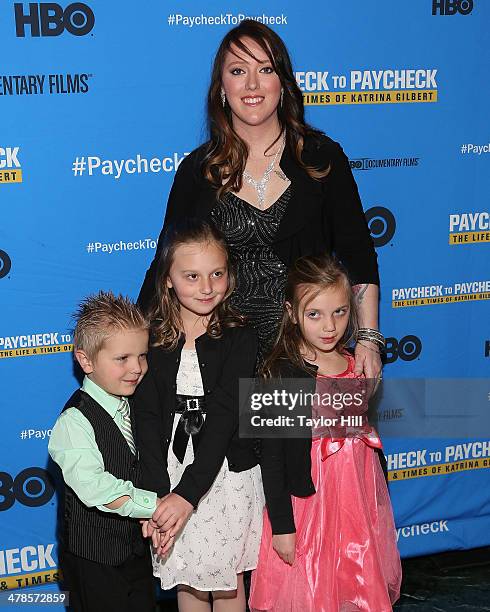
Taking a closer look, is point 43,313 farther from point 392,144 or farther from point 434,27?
point 434,27

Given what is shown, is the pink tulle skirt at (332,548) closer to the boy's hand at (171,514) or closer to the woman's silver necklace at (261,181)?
the boy's hand at (171,514)

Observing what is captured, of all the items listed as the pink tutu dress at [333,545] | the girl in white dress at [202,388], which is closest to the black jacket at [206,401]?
the girl in white dress at [202,388]

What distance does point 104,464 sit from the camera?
2.18 m

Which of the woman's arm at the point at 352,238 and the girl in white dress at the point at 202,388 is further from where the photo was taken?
the woman's arm at the point at 352,238

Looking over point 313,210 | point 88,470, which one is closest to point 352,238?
point 313,210

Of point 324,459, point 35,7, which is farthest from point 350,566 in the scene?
point 35,7

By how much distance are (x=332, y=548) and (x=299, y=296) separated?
2.32 feet

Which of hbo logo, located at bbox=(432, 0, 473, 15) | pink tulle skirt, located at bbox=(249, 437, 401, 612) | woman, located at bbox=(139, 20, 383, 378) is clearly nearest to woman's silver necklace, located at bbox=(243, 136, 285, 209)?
woman, located at bbox=(139, 20, 383, 378)

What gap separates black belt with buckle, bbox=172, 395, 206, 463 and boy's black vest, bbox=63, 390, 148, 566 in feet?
0.43

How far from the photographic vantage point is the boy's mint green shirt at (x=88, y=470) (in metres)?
2.12

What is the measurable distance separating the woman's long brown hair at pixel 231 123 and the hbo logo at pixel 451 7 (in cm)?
89

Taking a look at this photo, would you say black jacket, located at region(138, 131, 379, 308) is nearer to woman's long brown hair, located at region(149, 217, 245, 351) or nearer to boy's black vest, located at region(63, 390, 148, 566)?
woman's long brown hair, located at region(149, 217, 245, 351)

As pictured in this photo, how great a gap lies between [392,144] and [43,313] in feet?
4.50

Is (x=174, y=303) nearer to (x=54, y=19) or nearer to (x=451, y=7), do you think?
(x=54, y=19)
